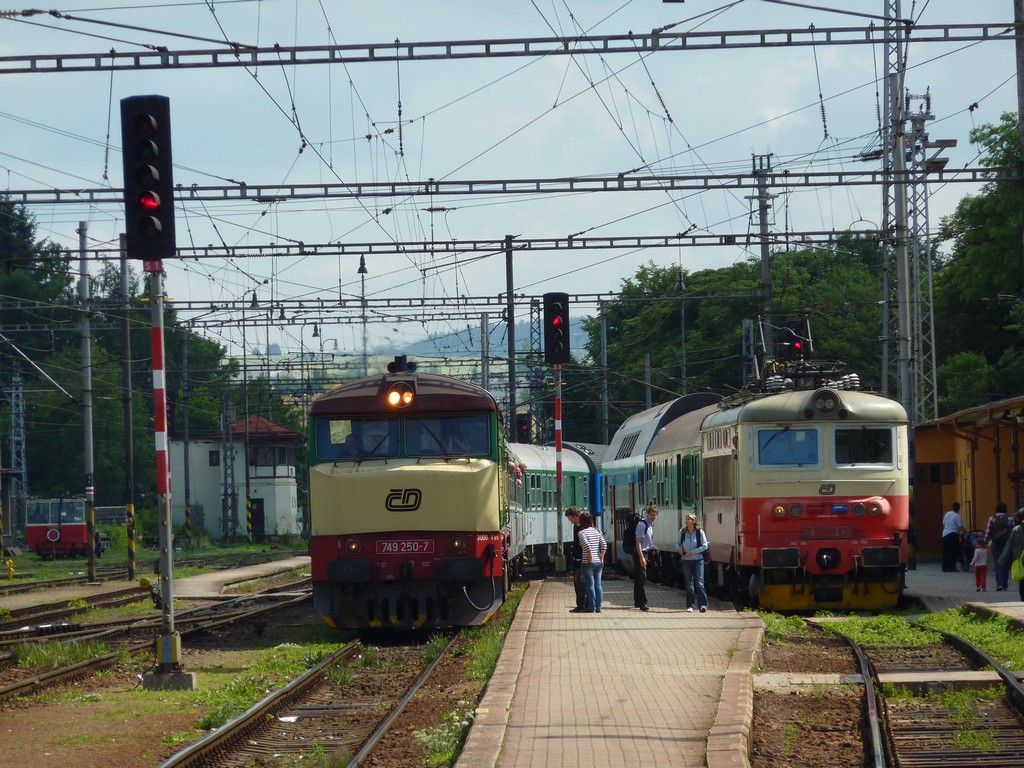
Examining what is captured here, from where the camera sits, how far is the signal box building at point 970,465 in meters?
30.2

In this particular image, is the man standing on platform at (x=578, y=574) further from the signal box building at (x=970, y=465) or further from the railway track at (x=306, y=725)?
the signal box building at (x=970, y=465)

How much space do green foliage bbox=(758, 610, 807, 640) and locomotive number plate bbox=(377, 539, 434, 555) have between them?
4159 millimetres

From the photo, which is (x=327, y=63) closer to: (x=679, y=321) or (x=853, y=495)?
(x=853, y=495)

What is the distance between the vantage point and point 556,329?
26.3 metres

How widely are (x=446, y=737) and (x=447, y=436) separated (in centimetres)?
878

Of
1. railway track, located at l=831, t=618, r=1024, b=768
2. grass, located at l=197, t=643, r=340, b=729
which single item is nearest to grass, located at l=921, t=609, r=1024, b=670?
railway track, located at l=831, t=618, r=1024, b=768

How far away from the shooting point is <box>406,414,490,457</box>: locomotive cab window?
63.4 feet

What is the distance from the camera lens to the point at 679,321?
261 feet

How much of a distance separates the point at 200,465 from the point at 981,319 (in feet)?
153

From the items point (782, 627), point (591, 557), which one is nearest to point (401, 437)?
point (591, 557)

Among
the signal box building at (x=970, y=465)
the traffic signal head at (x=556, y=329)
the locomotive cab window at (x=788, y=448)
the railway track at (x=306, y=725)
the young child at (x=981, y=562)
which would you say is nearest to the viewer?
the railway track at (x=306, y=725)

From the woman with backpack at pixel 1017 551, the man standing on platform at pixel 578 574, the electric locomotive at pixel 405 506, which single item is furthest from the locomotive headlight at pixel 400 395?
the woman with backpack at pixel 1017 551

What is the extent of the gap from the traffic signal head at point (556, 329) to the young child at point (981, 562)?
24.2 ft

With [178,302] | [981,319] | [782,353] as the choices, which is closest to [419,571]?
[782,353]
